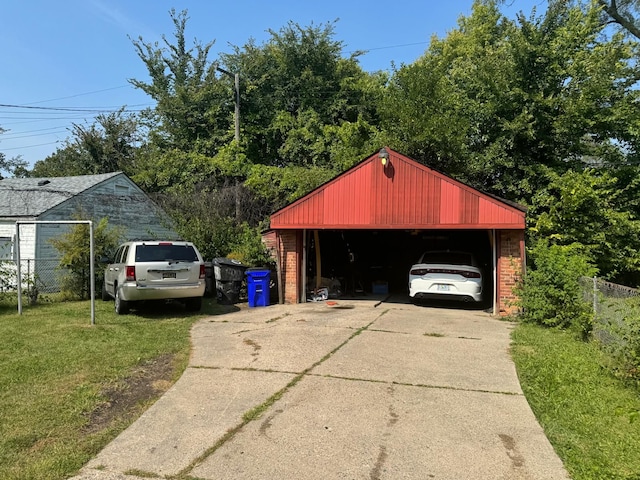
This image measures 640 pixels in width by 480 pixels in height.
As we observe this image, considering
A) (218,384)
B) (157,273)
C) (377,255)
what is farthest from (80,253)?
(377,255)

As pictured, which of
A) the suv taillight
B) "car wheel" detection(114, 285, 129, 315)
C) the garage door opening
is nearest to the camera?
the suv taillight

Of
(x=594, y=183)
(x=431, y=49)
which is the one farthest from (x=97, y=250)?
(x=431, y=49)

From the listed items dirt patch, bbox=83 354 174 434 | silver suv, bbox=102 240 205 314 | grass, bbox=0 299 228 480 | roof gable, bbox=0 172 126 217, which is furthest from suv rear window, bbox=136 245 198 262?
roof gable, bbox=0 172 126 217

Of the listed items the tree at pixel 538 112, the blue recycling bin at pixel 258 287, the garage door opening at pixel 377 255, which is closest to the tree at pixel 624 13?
the tree at pixel 538 112

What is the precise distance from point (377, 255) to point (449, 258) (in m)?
5.91

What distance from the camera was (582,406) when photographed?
16.7ft

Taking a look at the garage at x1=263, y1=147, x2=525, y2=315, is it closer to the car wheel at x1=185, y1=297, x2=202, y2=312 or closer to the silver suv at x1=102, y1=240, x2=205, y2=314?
the car wheel at x1=185, y1=297, x2=202, y2=312

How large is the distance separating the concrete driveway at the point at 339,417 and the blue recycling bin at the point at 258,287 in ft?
14.9

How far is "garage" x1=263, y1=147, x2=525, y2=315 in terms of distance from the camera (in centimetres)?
1151

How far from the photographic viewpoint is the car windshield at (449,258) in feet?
41.9

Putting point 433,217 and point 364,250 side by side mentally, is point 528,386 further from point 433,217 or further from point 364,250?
point 364,250

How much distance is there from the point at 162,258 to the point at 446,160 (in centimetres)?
1180

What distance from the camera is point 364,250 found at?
18.5m

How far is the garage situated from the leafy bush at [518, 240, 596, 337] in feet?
2.83
